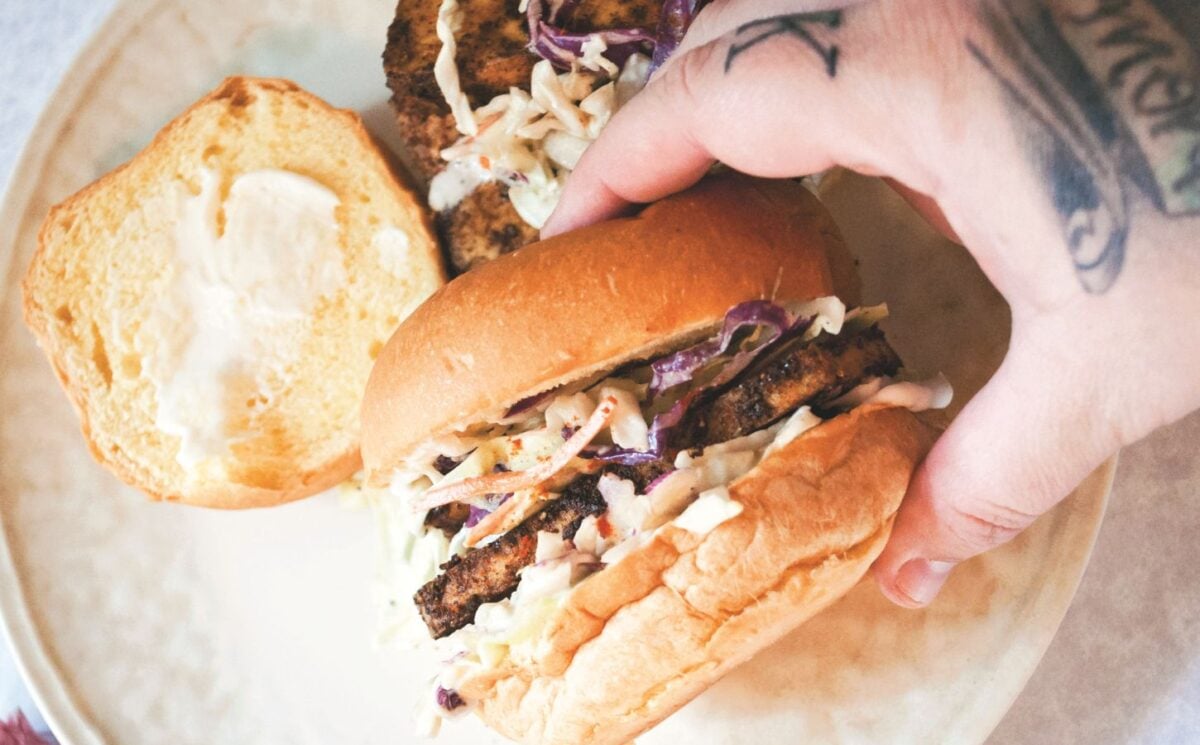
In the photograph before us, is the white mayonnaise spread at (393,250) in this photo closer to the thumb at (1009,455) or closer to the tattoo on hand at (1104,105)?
the thumb at (1009,455)

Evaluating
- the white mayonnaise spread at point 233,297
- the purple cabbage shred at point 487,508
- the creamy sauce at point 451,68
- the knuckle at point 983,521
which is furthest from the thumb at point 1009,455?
the white mayonnaise spread at point 233,297

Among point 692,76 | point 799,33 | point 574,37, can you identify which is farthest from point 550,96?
point 799,33

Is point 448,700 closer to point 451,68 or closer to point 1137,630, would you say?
point 451,68

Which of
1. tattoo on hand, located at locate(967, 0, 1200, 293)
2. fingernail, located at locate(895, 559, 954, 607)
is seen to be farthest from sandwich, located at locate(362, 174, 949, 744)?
tattoo on hand, located at locate(967, 0, 1200, 293)

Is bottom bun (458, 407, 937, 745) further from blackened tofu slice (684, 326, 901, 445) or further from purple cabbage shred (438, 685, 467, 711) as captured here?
purple cabbage shred (438, 685, 467, 711)

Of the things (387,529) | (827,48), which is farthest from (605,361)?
(387,529)

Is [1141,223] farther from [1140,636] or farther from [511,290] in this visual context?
[1140,636]
